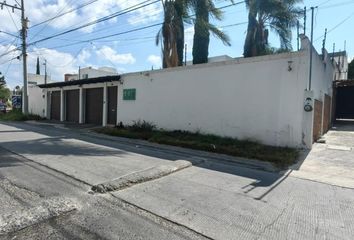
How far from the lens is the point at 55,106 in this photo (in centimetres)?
2644

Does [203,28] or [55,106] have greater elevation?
[203,28]

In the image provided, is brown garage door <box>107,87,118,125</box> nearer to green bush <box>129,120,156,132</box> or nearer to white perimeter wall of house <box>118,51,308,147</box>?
green bush <box>129,120,156,132</box>

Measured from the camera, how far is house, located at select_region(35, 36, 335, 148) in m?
11.4

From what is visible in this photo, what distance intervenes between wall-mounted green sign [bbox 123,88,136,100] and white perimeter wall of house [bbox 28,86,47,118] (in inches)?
479

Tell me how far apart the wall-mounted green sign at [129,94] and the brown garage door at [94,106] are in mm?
3092

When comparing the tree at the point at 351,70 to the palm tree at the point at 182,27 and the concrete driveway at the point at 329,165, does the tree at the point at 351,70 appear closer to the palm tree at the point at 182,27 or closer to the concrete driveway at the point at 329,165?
the palm tree at the point at 182,27

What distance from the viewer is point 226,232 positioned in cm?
427

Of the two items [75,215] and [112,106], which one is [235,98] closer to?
[75,215]

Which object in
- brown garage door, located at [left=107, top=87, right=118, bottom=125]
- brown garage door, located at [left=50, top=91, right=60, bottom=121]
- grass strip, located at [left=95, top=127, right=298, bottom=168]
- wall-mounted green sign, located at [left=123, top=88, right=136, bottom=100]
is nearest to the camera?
grass strip, located at [left=95, top=127, right=298, bottom=168]

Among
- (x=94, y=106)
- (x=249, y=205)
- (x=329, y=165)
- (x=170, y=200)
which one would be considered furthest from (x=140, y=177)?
(x=94, y=106)

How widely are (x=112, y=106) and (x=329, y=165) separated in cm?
1408

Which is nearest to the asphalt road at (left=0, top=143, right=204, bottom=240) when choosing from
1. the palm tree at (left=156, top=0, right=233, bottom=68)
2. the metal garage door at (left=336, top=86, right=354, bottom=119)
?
the palm tree at (left=156, top=0, right=233, bottom=68)

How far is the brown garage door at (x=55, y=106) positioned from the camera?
2586 centimetres

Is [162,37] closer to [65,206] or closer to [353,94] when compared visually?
[65,206]
